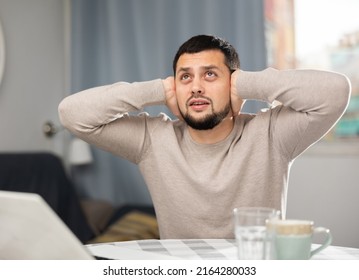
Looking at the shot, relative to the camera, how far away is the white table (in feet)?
3.24

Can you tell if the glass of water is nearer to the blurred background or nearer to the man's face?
the man's face

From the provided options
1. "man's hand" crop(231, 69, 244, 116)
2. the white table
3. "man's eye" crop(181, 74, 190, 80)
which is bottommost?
the white table

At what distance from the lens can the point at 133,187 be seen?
10.7 feet

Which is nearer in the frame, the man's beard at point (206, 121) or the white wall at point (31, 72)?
the man's beard at point (206, 121)

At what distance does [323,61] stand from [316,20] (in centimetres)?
21

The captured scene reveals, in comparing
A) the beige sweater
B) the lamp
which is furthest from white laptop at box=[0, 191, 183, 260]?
the lamp

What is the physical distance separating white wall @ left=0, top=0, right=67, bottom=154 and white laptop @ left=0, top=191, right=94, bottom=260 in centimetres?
251

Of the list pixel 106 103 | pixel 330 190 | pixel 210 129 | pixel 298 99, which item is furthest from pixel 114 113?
pixel 330 190

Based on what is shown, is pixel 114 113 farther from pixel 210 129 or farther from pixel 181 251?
pixel 181 251

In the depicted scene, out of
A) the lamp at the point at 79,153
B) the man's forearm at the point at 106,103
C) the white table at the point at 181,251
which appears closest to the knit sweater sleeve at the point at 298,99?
the man's forearm at the point at 106,103

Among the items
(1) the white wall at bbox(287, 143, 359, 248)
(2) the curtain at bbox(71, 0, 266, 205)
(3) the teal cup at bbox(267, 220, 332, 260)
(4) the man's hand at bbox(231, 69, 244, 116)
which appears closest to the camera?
(3) the teal cup at bbox(267, 220, 332, 260)

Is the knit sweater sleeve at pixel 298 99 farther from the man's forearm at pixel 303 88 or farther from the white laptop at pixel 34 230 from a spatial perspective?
the white laptop at pixel 34 230

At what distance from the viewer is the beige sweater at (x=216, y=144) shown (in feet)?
4.58

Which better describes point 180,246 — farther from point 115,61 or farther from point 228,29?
point 115,61
